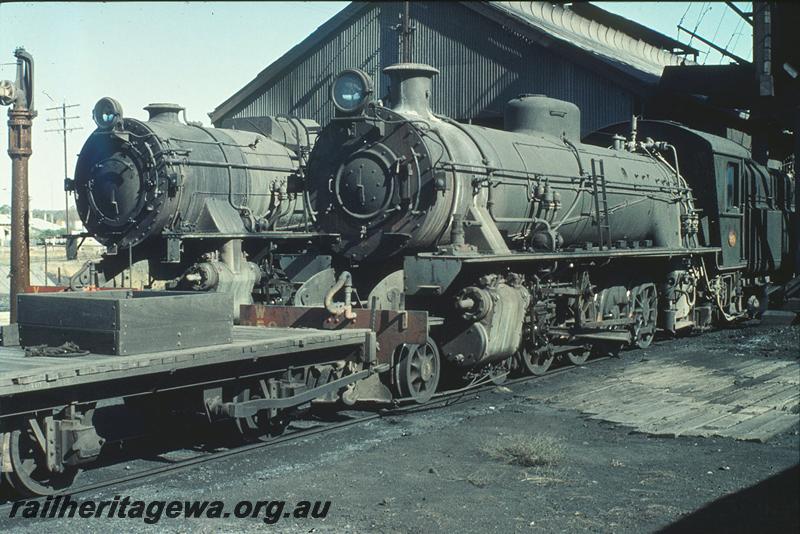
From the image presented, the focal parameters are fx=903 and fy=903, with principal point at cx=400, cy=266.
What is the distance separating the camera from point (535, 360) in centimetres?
1264

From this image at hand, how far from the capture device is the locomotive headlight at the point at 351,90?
1090 centimetres

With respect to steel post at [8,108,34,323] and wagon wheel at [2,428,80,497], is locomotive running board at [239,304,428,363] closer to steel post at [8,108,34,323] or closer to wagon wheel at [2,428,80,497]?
wagon wheel at [2,428,80,497]

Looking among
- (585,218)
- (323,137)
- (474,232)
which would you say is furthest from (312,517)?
(585,218)

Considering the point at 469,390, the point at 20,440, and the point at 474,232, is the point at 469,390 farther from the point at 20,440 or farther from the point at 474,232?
the point at 20,440

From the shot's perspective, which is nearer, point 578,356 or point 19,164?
point 578,356

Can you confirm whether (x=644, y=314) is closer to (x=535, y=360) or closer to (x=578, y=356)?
(x=578, y=356)

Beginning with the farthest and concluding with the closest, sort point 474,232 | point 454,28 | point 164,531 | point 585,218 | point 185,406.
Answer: point 454,28 < point 585,218 < point 474,232 < point 185,406 < point 164,531

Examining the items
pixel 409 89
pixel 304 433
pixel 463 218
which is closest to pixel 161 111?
pixel 409 89

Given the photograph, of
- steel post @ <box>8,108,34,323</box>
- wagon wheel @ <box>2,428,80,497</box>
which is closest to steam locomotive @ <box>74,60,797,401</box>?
steel post @ <box>8,108,34,323</box>

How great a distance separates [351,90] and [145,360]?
5380 mm

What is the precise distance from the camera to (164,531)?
6.03 meters

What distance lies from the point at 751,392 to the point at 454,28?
58.8ft

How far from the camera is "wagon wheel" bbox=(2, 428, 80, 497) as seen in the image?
6.52 metres

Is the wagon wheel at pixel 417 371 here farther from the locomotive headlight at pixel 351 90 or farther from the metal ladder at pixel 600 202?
the metal ladder at pixel 600 202
